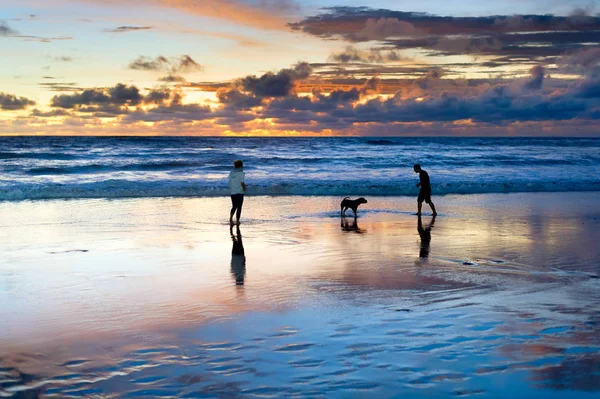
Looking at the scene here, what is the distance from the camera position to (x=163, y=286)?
8.98m

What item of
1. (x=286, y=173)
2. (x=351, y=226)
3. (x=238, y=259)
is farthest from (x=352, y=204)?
(x=286, y=173)

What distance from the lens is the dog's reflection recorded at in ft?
49.3

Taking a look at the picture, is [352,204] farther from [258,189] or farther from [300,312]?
[258,189]

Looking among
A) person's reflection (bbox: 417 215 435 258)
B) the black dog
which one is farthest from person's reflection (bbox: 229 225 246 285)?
the black dog

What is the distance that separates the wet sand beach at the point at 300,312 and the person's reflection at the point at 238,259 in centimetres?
6

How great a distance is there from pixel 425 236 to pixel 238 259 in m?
4.75

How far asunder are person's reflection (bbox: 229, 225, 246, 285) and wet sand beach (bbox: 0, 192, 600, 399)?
0.19ft

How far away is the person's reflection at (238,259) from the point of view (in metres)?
9.67

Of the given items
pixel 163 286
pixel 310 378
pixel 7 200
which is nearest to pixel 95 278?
pixel 163 286

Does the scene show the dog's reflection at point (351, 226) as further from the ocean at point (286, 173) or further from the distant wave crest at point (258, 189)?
the ocean at point (286, 173)

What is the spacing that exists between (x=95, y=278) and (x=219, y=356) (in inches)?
170

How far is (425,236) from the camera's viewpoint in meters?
13.9

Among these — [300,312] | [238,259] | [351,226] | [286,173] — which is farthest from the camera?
[286,173]

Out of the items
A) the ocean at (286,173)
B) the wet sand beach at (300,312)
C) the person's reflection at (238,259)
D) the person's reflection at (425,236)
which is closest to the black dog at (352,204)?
the person's reflection at (425,236)
